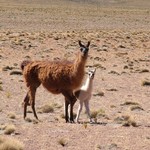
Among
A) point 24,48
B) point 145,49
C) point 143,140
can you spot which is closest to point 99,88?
point 143,140

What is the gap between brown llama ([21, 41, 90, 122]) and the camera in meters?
12.3

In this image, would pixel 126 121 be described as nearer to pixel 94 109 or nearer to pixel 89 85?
pixel 89 85

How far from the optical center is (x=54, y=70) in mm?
12664

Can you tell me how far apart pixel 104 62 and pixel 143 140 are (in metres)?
19.4

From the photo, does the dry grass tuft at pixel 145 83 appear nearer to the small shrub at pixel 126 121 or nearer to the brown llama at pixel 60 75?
the small shrub at pixel 126 121

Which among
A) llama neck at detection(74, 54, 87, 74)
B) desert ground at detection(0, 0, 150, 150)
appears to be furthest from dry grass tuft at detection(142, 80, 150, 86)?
llama neck at detection(74, 54, 87, 74)

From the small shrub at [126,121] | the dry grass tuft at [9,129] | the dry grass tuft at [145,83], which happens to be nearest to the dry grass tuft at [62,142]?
the dry grass tuft at [9,129]

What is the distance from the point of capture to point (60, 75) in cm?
1251

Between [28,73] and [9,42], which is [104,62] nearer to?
[9,42]

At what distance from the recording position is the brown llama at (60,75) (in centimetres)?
1228

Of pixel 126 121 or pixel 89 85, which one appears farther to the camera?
pixel 89 85

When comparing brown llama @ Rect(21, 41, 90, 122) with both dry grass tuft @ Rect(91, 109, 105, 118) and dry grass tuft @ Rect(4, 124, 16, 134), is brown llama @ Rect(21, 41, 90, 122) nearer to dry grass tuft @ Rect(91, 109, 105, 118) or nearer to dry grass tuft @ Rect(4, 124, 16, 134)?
dry grass tuft @ Rect(91, 109, 105, 118)

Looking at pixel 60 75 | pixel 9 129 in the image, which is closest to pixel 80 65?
pixel 60 75

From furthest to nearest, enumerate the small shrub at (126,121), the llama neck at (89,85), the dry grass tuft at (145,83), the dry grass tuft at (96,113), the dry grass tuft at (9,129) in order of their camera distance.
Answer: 1. the dry grass tuft at (145,83)
2. the dry grass tuft at (96,113)
3. the llama neck at (89,85)
4. the small shrub at (126,121)
5. the dry grass tuft at (9,129)
